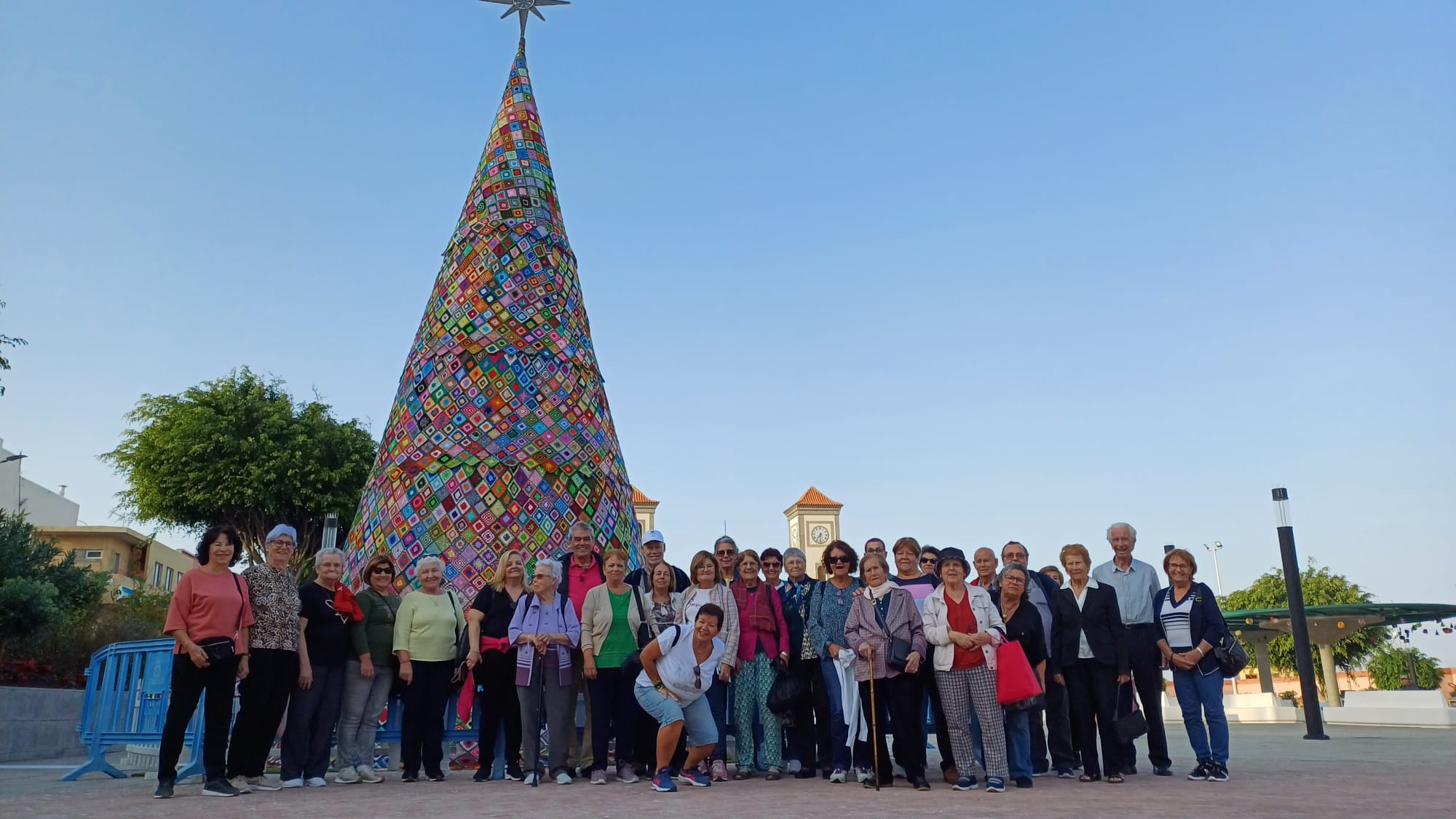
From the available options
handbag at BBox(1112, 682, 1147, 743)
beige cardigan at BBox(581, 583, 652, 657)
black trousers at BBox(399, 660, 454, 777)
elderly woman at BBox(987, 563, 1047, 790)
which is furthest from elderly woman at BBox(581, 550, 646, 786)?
handbag at BBox(1112, 682, 1147, 743)

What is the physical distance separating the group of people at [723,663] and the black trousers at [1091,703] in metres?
0.01

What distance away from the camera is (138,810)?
4.83m

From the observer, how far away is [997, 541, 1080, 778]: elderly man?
6.85m

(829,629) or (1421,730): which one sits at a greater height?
(829,629)

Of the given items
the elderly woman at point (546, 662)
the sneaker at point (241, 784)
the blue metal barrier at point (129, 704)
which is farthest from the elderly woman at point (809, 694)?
the blue metal barrier at point (129, 704)

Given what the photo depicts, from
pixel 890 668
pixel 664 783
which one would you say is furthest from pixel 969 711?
pixel 664 783

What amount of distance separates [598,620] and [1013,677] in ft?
8.67

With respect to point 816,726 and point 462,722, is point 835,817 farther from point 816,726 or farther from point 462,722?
point 462,722

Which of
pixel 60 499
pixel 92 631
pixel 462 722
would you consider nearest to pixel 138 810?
pixel 462 722

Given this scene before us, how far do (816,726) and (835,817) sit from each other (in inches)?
102

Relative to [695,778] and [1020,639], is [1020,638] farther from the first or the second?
[695,778]

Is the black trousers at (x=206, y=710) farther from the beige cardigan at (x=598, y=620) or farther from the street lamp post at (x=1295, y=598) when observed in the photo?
the street lamp post at (x=1295, y=598)

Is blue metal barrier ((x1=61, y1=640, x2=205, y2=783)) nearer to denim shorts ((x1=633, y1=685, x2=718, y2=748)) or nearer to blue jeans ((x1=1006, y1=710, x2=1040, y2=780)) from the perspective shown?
denim shorts ((x1=633, y1=685, x2=718, y2=748))

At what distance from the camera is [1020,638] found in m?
6.65
